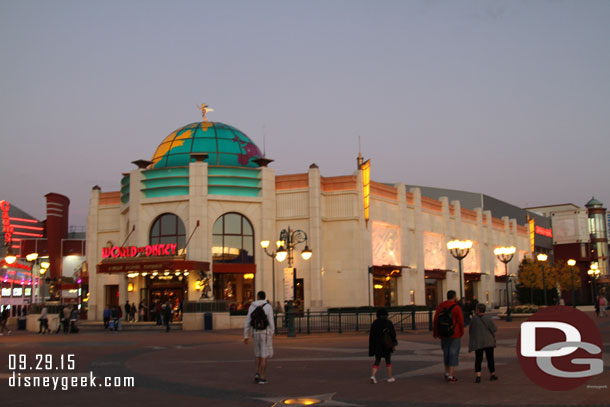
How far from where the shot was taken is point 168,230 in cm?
4809

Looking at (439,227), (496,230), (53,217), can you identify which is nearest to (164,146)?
(439,227)

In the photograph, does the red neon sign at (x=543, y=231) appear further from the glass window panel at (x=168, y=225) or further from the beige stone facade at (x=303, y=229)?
the glass window panel at (x=168, y=225)

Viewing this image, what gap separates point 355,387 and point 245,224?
36.0 metres

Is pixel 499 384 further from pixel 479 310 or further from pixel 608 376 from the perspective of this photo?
pixel 608 376

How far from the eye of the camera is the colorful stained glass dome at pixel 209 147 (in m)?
51.2

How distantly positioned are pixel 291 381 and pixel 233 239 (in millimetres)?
34154

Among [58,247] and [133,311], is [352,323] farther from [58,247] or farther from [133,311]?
[58,247]

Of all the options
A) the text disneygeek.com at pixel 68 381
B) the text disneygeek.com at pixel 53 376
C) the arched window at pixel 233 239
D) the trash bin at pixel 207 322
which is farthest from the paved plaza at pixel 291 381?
the arched window at pixel 233 239

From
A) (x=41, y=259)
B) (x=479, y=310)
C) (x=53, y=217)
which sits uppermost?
(x=53, y=217)

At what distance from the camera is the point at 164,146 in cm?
5366

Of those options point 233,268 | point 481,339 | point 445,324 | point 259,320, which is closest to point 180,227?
point 233,268

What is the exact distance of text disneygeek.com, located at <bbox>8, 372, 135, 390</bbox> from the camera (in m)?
13.5

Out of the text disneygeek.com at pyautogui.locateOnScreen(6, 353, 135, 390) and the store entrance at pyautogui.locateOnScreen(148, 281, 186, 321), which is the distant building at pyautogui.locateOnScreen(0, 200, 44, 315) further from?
the text disneygeek.com at pyautogui.locateOnScreen(6, 353, 135, 390)

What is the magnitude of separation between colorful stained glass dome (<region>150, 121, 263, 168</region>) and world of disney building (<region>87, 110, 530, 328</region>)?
0.35ft
